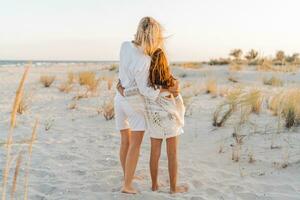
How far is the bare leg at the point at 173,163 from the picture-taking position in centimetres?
381

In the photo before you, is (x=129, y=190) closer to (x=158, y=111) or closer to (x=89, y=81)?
(x=158, y=111)

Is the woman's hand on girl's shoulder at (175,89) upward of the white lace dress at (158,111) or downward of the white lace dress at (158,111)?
upward

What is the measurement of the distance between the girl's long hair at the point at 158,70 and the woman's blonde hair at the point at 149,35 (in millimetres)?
55

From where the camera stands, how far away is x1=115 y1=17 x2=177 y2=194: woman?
139 inches

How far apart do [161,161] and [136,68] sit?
1728 millimetres

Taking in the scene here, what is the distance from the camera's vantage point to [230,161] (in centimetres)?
488

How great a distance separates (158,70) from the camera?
355 cm

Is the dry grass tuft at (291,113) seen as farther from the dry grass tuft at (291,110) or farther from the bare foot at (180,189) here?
the bare foot at (180,189)

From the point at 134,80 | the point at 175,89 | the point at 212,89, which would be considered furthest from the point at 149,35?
the point at 212,89

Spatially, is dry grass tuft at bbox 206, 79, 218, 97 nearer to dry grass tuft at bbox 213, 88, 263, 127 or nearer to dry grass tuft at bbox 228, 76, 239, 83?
dry grass tuft at bbox 213, 88, 263, 127

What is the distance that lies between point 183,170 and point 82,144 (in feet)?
5.53

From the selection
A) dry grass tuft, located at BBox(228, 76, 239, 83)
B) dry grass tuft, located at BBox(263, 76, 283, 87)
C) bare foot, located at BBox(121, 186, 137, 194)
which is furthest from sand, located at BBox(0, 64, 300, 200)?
dry grass tuft, located at BBox(228, 76, 239, 83)

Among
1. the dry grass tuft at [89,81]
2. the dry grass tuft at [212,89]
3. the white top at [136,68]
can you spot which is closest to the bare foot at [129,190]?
the white top at [136,68]

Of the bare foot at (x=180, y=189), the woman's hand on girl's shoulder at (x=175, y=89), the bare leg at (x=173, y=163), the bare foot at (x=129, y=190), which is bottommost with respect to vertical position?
the bare foot at (x=180, y=189)
